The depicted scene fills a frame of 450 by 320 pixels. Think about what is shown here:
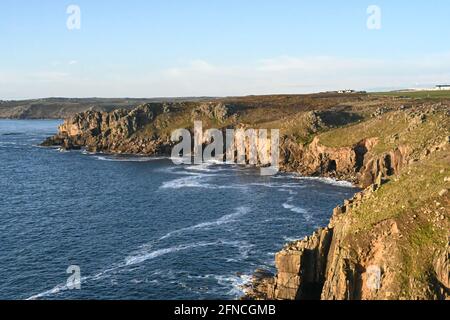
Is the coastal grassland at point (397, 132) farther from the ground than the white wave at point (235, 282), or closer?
farther from the ground

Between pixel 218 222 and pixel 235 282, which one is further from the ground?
pixel 218 222

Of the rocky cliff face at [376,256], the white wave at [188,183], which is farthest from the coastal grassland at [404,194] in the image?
the white wave at [188,183]

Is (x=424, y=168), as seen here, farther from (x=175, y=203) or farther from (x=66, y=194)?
(x=66, y=194)

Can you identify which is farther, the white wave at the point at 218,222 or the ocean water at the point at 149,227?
the white wave at the point at 218,222

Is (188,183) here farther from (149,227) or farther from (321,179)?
(149,227)

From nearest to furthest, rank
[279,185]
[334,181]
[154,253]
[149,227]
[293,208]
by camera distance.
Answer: [154,253], [149,227], [293,208], [279,185], [334,181]

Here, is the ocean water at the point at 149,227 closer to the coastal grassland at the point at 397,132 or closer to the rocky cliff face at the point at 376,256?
the rocky cliff face at the point at 376,256

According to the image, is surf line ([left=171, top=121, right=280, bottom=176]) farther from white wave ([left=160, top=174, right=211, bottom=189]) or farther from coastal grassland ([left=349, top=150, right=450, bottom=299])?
coastal grassland ([left=349, top=150, right=450, bottom=299])

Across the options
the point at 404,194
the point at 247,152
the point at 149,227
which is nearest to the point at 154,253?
the point at 149,227
